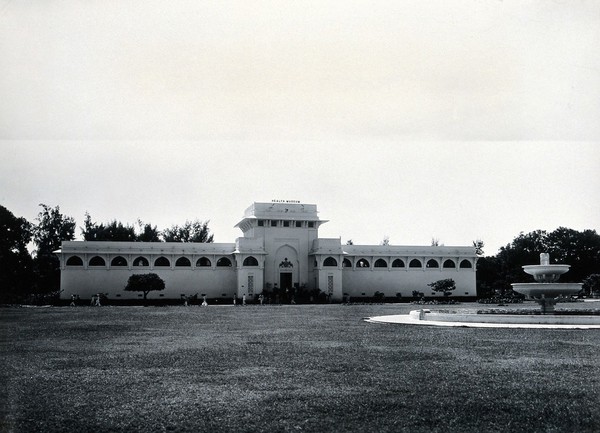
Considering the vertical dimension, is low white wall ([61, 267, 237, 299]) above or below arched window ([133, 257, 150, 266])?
below

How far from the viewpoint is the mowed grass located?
6.73 metres

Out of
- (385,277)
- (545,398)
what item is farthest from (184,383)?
(385,277)

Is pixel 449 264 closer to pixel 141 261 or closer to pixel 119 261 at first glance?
pixel 141 261

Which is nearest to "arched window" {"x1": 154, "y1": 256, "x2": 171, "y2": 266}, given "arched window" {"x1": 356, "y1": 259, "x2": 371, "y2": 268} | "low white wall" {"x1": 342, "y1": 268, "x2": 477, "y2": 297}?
"low white wall" {"x1": 342, "y1": 268, "x2": 477, "y2": 297}

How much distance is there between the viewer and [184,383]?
351 inches

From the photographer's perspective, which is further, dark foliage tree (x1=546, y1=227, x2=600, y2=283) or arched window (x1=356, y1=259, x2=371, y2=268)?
dark foliage tree (x1=546, y1=227, x2=600, y2=283)

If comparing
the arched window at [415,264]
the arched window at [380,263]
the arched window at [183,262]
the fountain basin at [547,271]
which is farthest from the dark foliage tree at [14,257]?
the fountain basin at [547,271]

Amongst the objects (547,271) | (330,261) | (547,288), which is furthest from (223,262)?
(547,288)

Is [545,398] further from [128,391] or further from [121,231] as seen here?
[121,231]

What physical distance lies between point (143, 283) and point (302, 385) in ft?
127

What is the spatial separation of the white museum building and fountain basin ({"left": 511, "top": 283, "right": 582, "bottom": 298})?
28800mm

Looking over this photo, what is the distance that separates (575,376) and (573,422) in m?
2.91

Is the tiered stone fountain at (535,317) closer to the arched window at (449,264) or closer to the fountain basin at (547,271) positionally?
the fountain basin at (547,271)

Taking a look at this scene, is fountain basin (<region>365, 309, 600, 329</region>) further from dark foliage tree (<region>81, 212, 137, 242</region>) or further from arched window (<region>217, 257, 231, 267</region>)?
dark foliage tree (<region>81, 212, 137, 242</region>)
